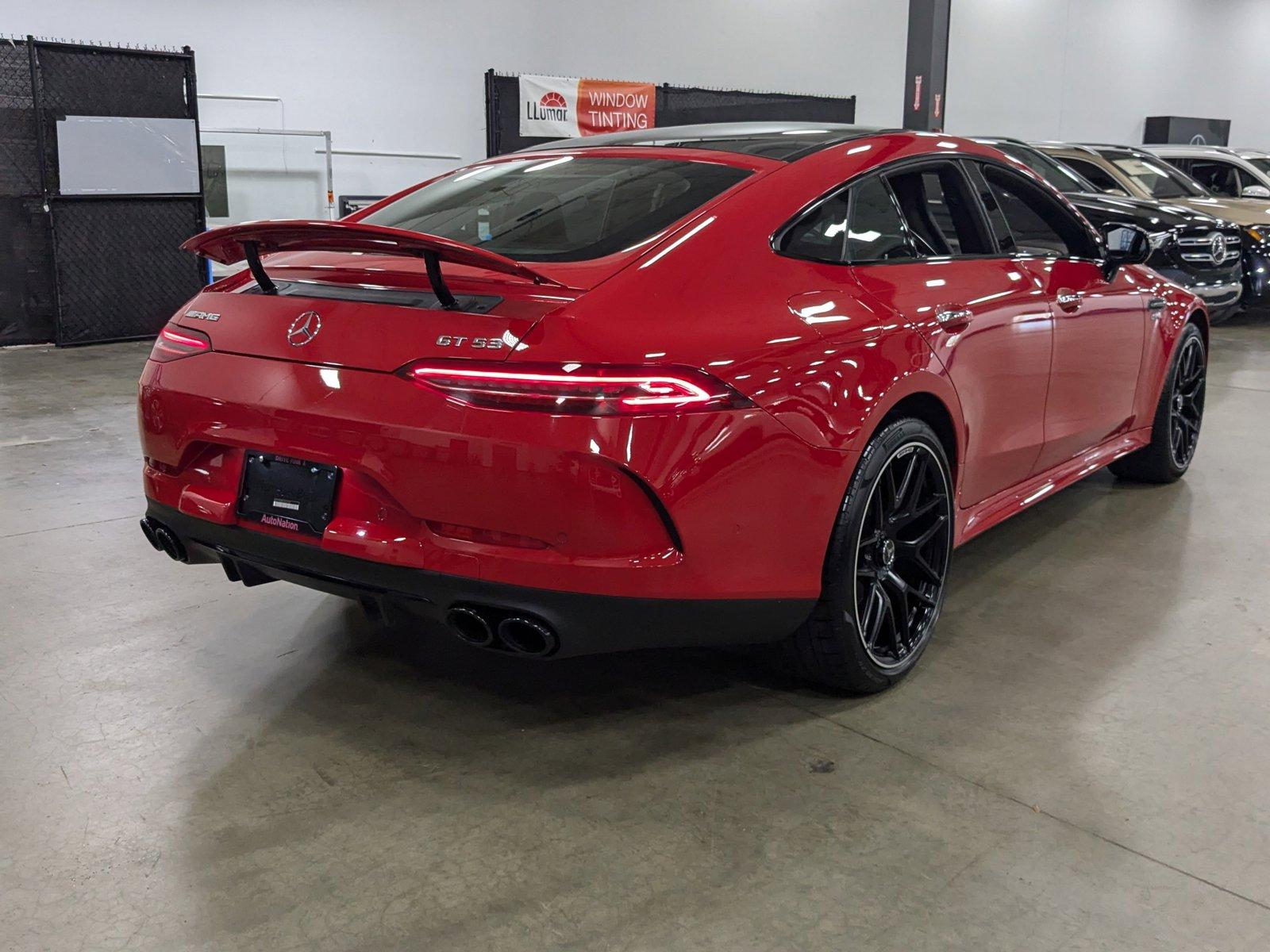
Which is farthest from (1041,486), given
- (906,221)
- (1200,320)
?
(1200,320)

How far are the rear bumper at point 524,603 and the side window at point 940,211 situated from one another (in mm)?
1078

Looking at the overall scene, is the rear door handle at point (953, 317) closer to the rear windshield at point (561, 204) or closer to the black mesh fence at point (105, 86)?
the rear windshield at point (561, 204)

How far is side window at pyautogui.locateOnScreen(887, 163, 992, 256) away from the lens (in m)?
2.84

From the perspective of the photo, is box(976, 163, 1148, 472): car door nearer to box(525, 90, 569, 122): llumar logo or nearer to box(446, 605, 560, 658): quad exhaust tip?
box(446, 605, 560, 658): quad exhaust tip

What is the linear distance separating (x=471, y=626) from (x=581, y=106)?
35.5ft

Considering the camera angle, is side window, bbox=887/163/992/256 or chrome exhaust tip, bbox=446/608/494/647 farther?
side window, bbox=887/163/992/256

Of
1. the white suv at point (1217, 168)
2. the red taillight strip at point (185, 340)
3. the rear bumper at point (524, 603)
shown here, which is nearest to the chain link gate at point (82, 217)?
the red taillight strip at point (185, 340)

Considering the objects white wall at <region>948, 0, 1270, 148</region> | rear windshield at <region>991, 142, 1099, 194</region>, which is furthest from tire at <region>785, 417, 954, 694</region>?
white wall at <region>948, 0, 1270, 148</region>

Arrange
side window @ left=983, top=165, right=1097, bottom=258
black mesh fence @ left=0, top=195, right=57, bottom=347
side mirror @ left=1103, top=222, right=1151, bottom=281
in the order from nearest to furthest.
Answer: side window @ left=983, top=165, right=1097, bottom=258 → side mirror @ left=1103, top=222, right=1151, bottom=281 → black mesh fence @ left=0, top=195, right=57, bottom=347

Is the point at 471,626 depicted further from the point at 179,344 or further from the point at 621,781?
the point at 179,344

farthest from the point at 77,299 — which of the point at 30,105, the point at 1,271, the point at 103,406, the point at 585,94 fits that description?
the point at 585,94

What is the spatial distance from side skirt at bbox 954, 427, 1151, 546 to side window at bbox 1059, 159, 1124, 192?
5.87 metres

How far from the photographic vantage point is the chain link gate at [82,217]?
859 cm

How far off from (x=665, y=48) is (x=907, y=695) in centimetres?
1242
